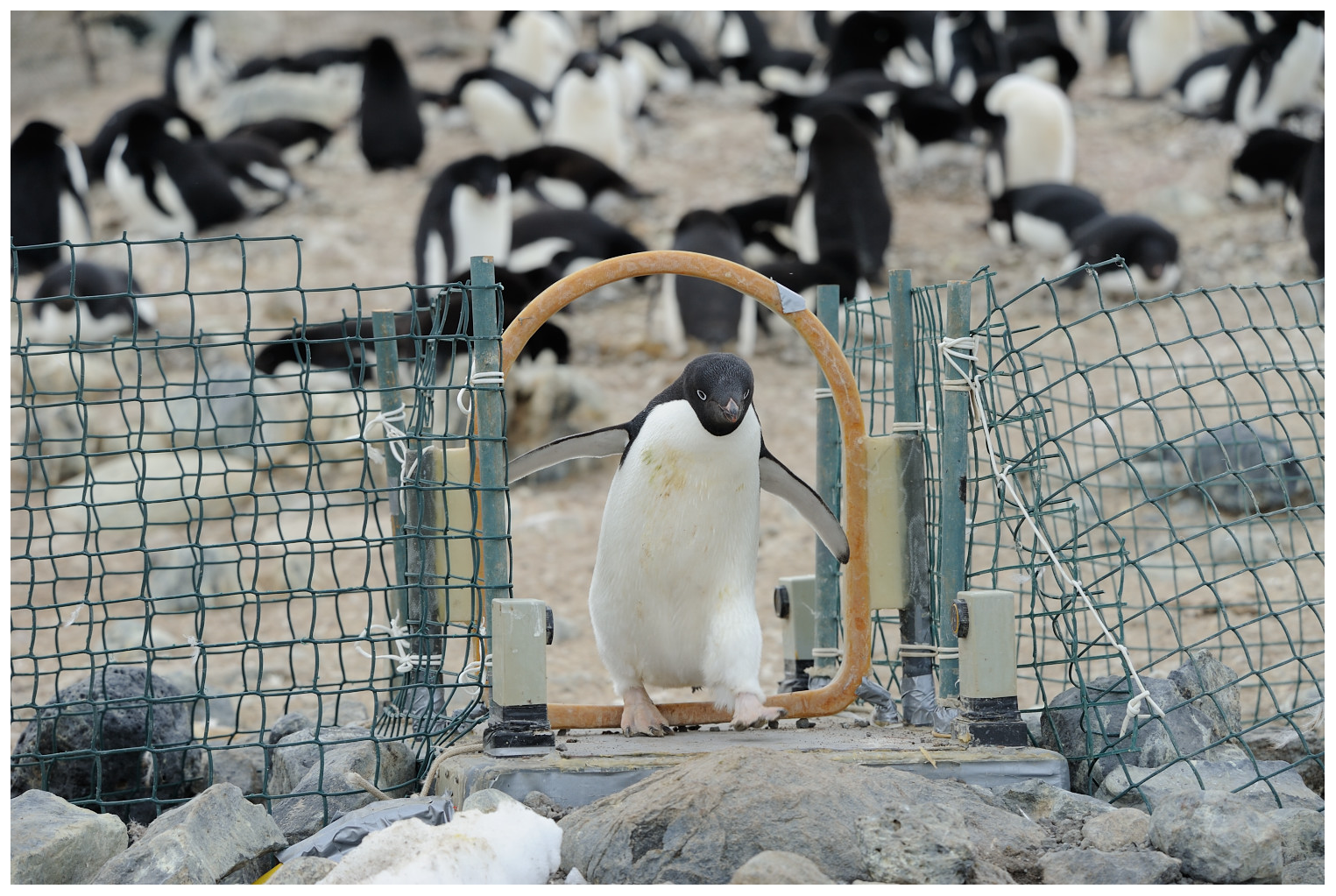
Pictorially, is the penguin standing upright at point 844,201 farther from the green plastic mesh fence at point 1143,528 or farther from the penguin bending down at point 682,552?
the penguin bending down at point 682,552

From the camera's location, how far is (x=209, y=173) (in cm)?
1123

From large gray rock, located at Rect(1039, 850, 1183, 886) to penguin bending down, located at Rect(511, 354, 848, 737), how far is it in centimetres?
85

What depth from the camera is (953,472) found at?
3176 mm

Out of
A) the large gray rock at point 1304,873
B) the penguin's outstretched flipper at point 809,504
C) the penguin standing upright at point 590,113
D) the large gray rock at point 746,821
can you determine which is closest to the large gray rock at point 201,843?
the large gray rock at point 746,821

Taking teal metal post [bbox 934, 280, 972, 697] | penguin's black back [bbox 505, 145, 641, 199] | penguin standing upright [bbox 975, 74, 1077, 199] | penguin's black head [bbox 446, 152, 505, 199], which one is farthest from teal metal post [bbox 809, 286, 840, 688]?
penguin standing upright [bbox 975, 74, 1077, 199]

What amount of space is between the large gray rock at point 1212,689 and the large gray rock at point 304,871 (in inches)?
78.4

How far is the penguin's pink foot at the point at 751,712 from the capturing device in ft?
10.2

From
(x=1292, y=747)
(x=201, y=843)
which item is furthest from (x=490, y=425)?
(x=1292, y=747)

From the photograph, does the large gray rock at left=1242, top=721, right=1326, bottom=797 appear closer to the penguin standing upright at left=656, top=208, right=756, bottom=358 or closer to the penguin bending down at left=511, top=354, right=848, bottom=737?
the penguin bending down at left=511, top=354, right=848, bottom=737

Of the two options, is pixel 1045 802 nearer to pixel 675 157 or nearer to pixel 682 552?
pixel 682 552

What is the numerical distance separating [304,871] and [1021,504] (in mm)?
1607

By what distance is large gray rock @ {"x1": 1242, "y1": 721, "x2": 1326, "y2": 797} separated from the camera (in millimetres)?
3365

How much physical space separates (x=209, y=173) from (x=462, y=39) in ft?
29.9

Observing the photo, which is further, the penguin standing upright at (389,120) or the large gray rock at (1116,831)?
the penguin standing upright at (389,120)
